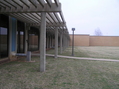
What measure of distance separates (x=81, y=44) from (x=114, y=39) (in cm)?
1638

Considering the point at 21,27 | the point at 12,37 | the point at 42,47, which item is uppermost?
the point at 21,27

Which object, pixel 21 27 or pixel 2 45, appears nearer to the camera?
pixel 2 45

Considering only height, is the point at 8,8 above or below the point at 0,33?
above

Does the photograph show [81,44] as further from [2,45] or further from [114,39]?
[2,45]

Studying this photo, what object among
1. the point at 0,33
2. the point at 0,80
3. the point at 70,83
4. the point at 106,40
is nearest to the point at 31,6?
the point at 0,33

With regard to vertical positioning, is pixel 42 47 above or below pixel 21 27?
below

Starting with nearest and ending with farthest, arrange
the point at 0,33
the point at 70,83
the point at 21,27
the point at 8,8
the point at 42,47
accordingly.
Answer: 1. the point at 70,83
2. the point at 42,47
3. the point at 8,8
4. the point at 0,33
5. the point at 21,27

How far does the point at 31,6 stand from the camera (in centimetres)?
619

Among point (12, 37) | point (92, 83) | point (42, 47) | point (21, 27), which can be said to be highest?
point (21, 27)

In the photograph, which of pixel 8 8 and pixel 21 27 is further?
pixel 21 27

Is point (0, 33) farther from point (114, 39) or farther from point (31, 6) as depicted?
point (114, 39)

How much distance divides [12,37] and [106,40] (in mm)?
49187

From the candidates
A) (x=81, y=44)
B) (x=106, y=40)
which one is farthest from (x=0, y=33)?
(x=106, y=40)

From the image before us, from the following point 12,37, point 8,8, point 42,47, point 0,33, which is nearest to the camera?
point 42,47
